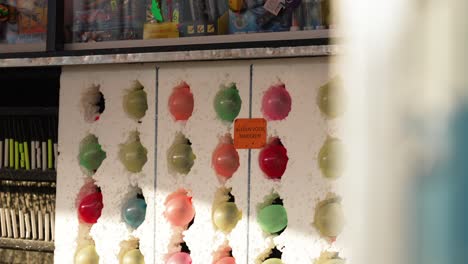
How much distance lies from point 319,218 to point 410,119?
9.25ft

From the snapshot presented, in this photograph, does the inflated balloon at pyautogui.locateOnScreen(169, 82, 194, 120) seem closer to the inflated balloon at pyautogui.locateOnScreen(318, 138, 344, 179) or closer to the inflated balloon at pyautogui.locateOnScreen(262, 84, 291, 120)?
the inflated balloon at pyautogui.locateOnScreen(262, 84, 291, 120)

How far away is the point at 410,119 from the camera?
807 millimetres

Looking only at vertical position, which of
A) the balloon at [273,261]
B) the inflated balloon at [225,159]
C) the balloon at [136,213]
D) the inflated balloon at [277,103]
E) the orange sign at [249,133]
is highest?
the inflated balloon at [277,103]

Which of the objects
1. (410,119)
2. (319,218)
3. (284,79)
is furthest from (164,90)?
(410,119)

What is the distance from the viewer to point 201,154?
3850 millimetres

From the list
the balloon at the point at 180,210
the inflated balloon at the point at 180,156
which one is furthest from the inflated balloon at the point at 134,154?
the balloon at the point at 180,210

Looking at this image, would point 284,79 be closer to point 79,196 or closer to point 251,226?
point 251,226

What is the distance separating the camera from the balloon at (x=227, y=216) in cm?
373

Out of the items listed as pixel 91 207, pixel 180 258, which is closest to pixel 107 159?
pixel 91 207

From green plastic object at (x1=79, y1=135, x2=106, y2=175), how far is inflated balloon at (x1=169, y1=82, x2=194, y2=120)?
43cm

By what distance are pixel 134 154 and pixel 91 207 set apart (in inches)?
13.6

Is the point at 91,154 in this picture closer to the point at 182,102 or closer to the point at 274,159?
the point at 182,102

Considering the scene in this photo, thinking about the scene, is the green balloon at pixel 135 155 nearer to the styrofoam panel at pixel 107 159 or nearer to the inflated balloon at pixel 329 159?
the styrofoam panel at pixel 107 159

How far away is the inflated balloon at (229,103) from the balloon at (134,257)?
75cm
